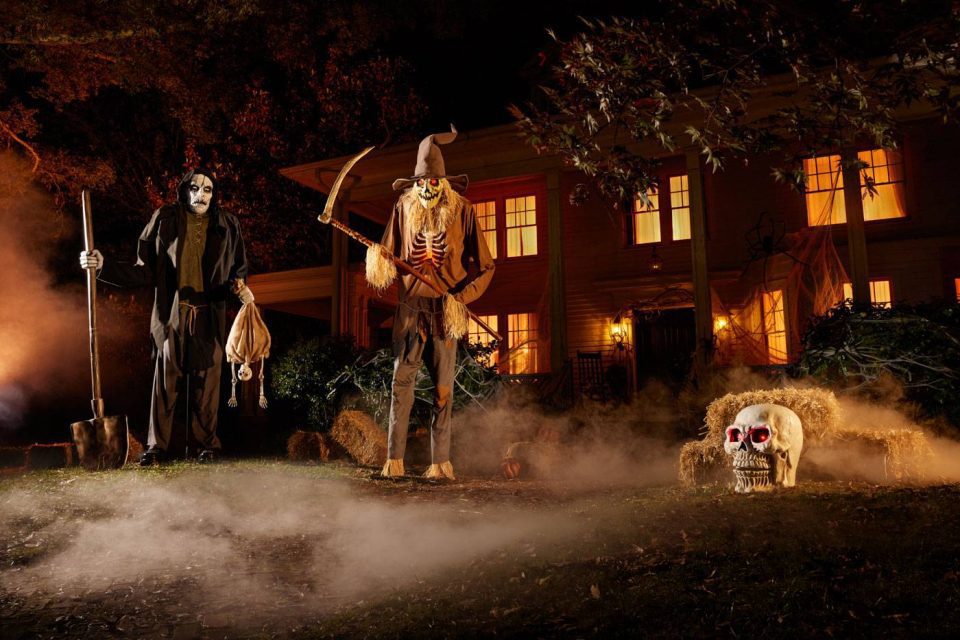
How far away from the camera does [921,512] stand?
4.58 meters

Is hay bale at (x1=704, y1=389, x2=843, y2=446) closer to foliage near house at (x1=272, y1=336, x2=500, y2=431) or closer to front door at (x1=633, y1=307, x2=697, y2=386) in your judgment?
foliage near house at (x1=272, y1=336, x2=500, y2=431)

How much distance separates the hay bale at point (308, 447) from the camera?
8852 millimetres

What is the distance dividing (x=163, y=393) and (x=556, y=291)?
23.4ft

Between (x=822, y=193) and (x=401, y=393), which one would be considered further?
(x=822, y=193)

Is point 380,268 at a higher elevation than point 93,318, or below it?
higher

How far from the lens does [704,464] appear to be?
647 cm

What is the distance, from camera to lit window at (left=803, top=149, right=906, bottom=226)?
47.1 ft

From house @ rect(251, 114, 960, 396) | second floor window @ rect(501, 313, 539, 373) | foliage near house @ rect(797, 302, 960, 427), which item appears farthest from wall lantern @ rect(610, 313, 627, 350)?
foliage near house @ rect(797, 302, 960, 427)

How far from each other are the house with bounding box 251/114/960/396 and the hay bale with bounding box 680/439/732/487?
4.80 m

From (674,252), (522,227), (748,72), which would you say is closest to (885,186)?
(674,252)

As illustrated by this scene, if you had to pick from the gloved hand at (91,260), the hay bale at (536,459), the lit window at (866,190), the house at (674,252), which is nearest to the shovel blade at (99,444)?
the gloved hand at (91,260)

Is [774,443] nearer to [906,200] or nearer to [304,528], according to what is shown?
[304,528]

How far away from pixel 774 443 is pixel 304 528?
136 inches

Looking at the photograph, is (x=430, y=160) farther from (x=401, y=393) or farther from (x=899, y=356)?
(x=899, y=356)
